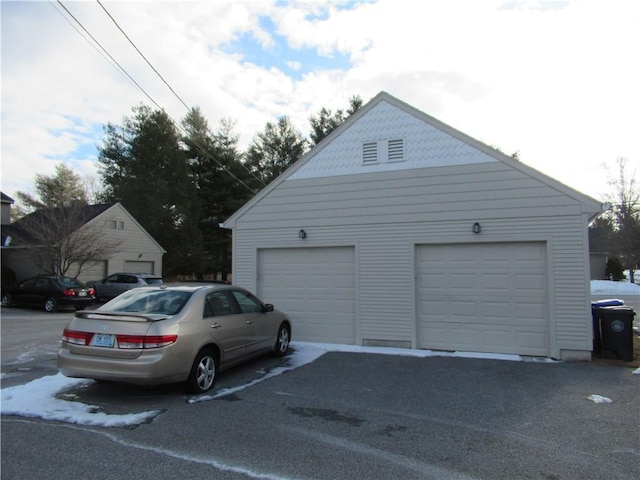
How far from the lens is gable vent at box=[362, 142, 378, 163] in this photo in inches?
→ 377

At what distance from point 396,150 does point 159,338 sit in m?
6.33

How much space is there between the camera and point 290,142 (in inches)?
1431

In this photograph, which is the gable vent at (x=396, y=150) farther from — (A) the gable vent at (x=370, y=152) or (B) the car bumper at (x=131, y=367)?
(B) the car bumper at (x=131, y=367)

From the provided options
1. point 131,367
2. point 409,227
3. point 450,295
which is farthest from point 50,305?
point 450,295

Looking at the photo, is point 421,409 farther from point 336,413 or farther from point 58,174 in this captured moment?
point 58,174

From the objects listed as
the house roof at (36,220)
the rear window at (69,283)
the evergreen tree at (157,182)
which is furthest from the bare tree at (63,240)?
the evergreen tree at (157,182)

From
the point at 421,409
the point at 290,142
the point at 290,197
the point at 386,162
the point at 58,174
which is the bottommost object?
the point at 421,409

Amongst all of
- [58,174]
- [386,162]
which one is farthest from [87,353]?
[58,174]

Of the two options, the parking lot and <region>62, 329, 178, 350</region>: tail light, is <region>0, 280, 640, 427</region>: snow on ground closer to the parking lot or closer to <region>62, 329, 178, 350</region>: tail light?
the parking lot

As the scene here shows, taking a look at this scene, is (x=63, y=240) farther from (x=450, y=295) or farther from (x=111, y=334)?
(x=450, y=295)

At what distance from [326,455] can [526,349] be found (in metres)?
5.79

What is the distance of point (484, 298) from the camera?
848cm

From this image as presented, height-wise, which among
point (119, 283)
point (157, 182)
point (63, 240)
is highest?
point (157, 182)

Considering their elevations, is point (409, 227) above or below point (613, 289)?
above
